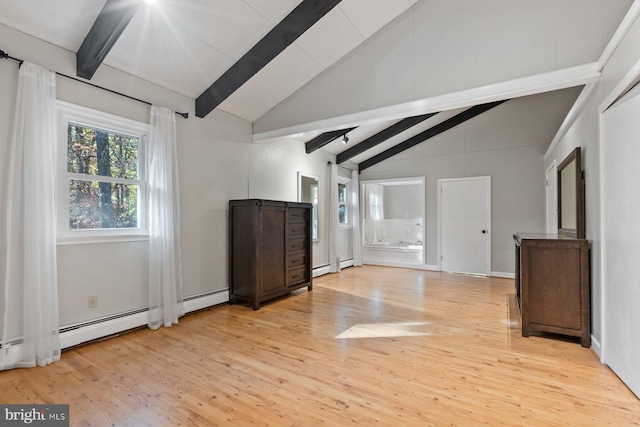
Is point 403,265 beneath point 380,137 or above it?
beneath

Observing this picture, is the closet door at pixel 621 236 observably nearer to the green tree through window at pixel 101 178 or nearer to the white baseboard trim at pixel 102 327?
the white baseboard trim at pixel 102 327

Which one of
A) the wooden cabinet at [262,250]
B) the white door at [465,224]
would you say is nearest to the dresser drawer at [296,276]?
the wooden cabinet at [262,250]

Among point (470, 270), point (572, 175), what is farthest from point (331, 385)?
point (470, 270)

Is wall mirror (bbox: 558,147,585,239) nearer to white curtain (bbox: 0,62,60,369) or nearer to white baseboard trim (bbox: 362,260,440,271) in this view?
white baseboard trim (bbox: 362,260,440,271)

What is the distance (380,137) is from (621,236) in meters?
4.46

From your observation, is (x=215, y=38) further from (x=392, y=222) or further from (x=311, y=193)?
(x=392, y=222)

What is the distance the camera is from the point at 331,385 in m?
2.11

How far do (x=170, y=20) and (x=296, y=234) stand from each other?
9.84 feet

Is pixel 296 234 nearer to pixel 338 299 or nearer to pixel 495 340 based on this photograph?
pixel 338 299

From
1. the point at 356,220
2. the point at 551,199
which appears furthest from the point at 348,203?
the point at 551,199

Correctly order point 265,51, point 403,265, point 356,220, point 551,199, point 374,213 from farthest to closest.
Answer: point 374,213, point 356,220, point 403,265, point 551,199, point 265,51

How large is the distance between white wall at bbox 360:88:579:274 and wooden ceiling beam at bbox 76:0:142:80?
18.9ft

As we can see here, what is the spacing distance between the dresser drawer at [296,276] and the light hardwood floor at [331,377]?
3.06ft

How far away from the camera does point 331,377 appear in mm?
2215
